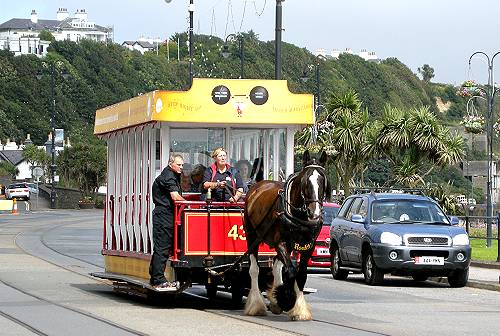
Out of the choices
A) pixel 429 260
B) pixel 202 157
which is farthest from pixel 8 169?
pixel 202 157

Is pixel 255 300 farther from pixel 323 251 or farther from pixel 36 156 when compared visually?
pixel 36 156

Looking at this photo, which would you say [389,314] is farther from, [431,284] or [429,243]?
[431,284]

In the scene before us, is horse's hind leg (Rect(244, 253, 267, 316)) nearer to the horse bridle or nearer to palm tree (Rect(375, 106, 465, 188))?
the horse bridle

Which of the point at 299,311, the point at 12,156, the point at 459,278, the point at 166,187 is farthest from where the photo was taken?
the point at 12,156

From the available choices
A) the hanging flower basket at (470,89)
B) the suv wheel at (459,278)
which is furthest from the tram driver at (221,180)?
the hanging flower basket at (470,89)

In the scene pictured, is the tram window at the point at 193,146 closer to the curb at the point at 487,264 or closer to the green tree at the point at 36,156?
the curb at the point at 487,264

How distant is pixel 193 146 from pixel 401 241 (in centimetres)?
620

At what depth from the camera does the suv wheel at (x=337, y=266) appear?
90.2 ft

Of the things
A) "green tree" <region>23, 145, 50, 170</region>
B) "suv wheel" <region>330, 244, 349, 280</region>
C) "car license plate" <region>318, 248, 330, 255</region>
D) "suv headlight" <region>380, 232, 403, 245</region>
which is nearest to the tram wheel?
"suv headlight" <region>380, 232, 403, 245</region>

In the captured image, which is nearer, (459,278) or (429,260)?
(429,260)

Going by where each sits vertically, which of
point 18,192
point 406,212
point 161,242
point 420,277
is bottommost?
point 420,277

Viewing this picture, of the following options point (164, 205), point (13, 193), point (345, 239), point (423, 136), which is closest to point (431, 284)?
point (345, 239)

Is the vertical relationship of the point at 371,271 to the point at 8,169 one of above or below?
below

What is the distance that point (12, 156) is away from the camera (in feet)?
558
